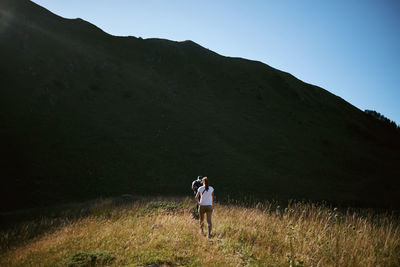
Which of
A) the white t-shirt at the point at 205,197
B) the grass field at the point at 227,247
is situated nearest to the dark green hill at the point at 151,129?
the grass field at the point at 227,247

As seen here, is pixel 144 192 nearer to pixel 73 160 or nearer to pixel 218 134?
pixel 73 160

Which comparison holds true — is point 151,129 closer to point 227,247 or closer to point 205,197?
point 205,197

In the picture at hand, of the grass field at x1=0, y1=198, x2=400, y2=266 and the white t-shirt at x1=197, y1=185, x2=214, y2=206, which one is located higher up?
the white t-shirt at x1=197, y1=185, x2=214, y2=206

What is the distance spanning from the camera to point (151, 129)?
123ft

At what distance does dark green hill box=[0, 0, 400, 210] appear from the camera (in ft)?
80.4

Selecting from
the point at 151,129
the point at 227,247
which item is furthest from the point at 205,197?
the point at 151,129

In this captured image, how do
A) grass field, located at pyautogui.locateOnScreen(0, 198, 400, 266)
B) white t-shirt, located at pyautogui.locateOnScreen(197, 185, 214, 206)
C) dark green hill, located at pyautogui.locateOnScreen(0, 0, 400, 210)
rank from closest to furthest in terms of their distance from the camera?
grass field, located at pyautogui.locateOnScreen(0, 198, 400, 266) < white t-shirt, located at pyautogui.locateOnScreen(197, 185, 214, 206) < dark green hill, located at pyautogui.locateOnScreen(0, 0, 400, 210)

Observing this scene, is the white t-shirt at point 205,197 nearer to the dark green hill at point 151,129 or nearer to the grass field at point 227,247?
the grass field at point 227,247

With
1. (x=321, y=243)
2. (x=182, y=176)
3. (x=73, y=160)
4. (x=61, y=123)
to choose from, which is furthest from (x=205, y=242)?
(x=61, y=123)

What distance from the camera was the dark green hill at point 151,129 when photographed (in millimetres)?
24500

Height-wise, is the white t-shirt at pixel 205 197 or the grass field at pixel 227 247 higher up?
the white t-shirt at pixel 205 197

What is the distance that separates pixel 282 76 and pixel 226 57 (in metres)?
21.8

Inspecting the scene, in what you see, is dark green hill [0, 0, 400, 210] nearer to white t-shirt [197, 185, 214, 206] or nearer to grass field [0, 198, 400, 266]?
grass field [0, 198, 400, 266]

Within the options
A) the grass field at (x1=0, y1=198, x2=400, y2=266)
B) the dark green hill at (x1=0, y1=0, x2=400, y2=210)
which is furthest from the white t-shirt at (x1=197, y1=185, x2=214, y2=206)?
the dark green hill at (x1=0, y1=0, x2=400, y2=210)
